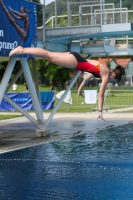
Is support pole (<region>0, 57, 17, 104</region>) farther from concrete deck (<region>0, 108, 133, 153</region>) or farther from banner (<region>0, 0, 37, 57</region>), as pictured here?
concrete deck (<region>0, 108, 133, 153</region>)

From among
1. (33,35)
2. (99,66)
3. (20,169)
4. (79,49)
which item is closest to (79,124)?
(79,49)

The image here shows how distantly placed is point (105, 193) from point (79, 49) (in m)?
12.6

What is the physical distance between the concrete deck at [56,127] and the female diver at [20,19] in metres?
3.64

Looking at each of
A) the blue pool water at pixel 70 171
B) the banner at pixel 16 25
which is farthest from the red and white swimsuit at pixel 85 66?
the banner at pixel 16 25

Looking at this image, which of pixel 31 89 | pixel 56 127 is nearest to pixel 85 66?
pixel 31 89

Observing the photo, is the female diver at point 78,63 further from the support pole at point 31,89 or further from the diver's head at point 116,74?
the support pole at point 31,89

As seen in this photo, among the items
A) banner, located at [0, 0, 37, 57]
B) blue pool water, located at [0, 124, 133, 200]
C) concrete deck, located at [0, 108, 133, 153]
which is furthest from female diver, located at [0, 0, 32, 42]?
blue pool water, located at [0, 124, 133, 200]

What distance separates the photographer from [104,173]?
1231 cm

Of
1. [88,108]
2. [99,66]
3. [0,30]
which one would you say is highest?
[0,30]

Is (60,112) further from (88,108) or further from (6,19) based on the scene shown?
(6,19)

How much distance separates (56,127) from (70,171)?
11.0 m

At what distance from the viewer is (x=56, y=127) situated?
930 inches

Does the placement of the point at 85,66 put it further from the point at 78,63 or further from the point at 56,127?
the point at 56,127

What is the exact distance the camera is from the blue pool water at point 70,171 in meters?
10.2
